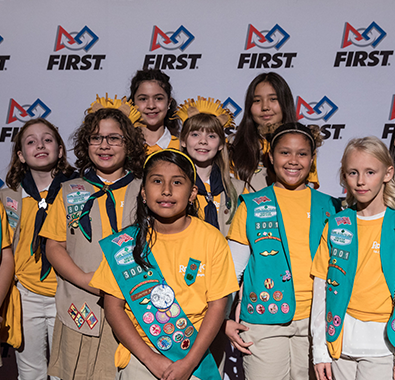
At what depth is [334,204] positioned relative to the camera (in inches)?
89.6

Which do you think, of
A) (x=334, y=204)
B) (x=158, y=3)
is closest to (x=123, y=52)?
(x=158, y=3)

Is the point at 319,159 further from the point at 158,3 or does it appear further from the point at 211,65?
the point at 158,3

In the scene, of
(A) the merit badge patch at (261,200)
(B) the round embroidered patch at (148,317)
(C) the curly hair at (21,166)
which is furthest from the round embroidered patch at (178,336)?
(C) the curly hair at (21,166)

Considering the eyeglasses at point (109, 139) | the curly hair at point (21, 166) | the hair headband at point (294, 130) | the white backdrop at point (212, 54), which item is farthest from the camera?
the white backdrop at point (212, 54)

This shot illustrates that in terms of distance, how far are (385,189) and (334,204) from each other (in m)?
0.32

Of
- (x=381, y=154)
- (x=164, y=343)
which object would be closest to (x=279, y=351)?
(x=164, y=343)

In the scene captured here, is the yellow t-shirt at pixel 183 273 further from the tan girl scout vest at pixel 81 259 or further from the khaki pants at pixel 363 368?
the khaki pants at pixel 363 368

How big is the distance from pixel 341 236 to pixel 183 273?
31.4 inches

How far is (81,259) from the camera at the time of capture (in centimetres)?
227

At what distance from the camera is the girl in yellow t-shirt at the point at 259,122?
2.84 metres

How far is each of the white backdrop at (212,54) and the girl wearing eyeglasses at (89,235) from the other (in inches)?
58.8

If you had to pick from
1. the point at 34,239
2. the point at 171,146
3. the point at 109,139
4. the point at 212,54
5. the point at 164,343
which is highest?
the point at 212,54

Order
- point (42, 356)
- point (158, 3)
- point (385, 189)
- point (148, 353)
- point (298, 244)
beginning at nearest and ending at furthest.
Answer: point (148, 353) → point (385, 189) → point (298, 244) → point (42, 356) → point (158, 3)

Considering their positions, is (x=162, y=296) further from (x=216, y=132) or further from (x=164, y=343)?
(x=216, y=132)
